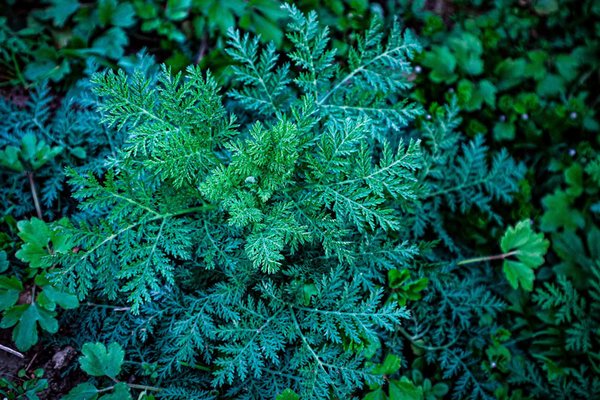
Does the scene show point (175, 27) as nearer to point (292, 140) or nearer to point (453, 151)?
point (292, 140)

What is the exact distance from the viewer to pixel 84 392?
1.89m

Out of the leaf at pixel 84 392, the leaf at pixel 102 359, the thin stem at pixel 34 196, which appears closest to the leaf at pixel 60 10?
the thin stem at pixel 34 196

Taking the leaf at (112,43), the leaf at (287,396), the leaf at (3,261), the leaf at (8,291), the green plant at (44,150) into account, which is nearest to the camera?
the leaf at (287,396)

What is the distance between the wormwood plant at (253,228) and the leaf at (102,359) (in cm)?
15

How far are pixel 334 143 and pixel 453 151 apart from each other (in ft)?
3.26

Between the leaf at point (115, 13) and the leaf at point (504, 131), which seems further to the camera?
the leaf at point (504, 131)

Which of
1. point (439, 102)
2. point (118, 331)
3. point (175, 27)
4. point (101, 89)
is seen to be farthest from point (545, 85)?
point (118, 331)

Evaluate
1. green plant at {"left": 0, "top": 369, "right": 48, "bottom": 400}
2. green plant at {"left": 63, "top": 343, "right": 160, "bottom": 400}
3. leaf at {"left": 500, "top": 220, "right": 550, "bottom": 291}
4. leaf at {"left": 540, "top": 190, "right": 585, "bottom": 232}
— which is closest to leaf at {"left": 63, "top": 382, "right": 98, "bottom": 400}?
green plant at {"left": 63, "top": 343, "right": 160, "bottom": 400}

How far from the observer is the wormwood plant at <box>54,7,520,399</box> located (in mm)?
1841

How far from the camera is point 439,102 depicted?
300cm

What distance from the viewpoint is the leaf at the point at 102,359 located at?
1.87 meters

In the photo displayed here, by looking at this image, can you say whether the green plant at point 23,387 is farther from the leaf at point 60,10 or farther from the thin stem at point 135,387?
the leaf at point 60,10

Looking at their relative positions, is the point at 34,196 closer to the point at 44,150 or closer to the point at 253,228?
the point at 44,150

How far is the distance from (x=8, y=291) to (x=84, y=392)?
504mm
